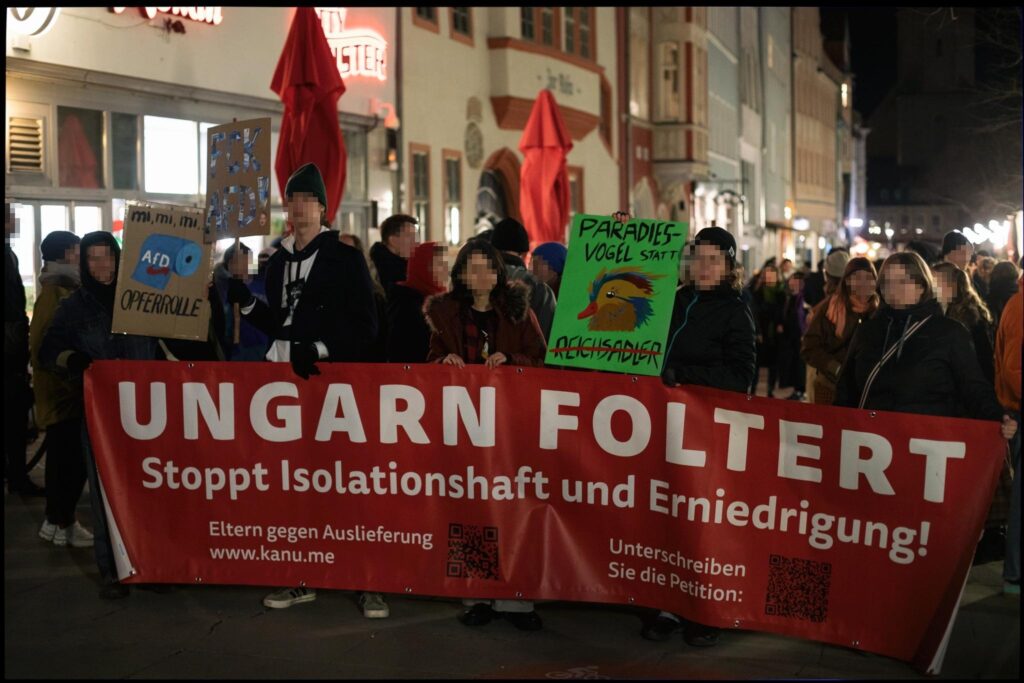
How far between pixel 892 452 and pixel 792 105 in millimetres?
62383

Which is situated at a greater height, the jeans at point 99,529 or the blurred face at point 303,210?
the blurred face at point 303,210

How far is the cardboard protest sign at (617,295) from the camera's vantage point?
629 cm

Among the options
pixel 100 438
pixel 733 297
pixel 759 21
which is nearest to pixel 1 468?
pixel 100 438

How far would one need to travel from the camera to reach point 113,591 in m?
7.09

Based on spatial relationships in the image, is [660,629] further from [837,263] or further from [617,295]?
[837,263]

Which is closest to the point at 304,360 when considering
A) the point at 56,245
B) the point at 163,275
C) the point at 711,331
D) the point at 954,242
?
the point at 163,275

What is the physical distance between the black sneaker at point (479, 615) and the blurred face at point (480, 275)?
1.54 m

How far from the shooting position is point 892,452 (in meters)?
5.76

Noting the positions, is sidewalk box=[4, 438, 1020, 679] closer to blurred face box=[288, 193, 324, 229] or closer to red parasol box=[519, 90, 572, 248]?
blurred face box=[288, 193, 324, 229]

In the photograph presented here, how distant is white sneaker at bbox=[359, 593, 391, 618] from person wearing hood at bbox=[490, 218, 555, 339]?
170cm

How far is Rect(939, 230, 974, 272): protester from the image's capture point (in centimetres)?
1050

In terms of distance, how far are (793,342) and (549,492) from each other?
11380 mm

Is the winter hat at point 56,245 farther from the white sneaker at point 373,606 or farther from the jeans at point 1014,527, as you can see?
the jeans at point 1014,527

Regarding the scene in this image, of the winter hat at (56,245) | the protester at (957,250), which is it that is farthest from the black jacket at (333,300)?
the protester at (957,250)
